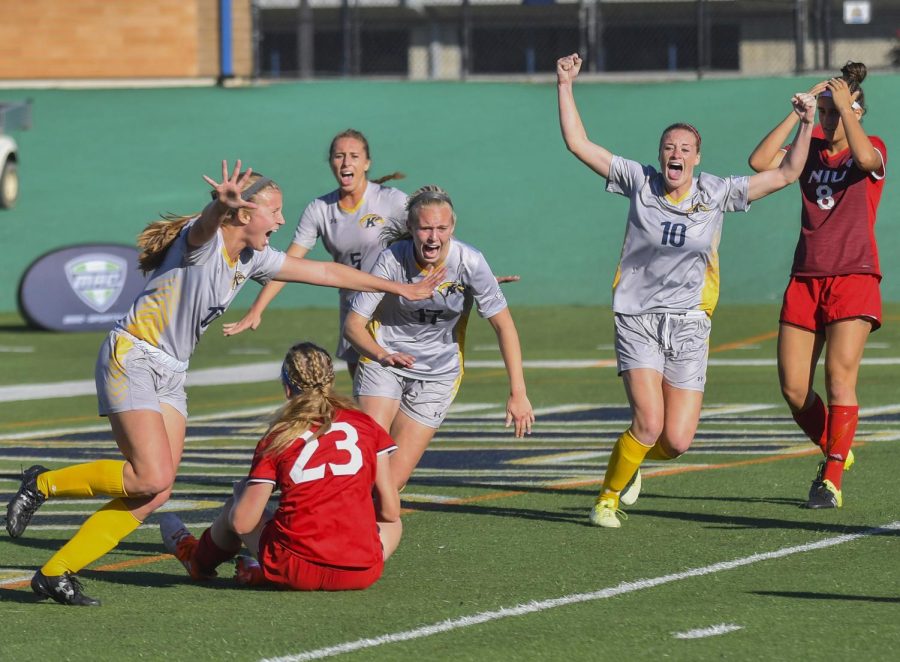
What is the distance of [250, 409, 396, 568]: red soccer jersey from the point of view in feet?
22.6

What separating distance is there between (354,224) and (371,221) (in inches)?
4.3

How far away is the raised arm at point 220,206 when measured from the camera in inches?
262

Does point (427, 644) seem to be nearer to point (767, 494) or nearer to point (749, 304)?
point (767, 494)

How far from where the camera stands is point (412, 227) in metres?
8.43

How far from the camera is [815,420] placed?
9711 millimetres

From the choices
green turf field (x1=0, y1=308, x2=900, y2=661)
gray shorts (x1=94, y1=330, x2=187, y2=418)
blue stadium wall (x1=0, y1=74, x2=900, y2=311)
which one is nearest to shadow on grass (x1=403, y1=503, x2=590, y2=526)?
green turf field (x1=0, y1=308, x2=900, y2=661)

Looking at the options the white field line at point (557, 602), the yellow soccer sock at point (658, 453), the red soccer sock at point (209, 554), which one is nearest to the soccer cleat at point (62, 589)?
the red soccer sock at point (209, 554)

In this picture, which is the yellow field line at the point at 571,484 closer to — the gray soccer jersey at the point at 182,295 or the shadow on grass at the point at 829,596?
the gray soccer jersey at the point at 182,295

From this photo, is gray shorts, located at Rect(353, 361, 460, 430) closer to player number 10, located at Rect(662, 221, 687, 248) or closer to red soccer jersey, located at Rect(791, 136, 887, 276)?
player number 10, located at Rect(662, 221, 687, 248)

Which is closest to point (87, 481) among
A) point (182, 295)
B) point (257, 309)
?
point (182, 295)

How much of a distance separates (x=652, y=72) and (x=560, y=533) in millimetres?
18136

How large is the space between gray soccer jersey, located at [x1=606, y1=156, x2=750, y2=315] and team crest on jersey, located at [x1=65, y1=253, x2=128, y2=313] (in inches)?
565

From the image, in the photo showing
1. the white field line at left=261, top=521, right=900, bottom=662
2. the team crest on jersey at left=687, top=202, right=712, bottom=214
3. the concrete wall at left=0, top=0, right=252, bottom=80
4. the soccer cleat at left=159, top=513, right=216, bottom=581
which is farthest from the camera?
the concrete wall at left=0, top=0, right=252, bottom=80

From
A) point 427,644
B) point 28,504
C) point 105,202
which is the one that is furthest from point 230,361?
point 427,644
